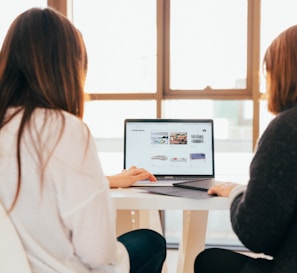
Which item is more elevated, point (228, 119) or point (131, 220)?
point (228, 119)

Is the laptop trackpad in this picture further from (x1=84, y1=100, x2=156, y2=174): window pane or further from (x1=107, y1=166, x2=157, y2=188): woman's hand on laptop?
(x1=84, y1=100, x2=156, y2=174): window pane

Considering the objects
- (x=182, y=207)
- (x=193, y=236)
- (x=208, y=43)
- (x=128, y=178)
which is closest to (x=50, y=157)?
(x=182, y=207)

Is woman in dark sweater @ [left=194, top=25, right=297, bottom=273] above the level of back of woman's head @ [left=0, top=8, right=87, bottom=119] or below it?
below

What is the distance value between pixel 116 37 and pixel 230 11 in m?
0.81

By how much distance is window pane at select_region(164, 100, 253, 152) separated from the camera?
3.06 metres

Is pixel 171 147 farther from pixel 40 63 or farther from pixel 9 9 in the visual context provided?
pixel 9 9

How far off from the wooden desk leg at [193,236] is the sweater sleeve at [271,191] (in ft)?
2.85

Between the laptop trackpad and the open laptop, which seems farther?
the open laptop

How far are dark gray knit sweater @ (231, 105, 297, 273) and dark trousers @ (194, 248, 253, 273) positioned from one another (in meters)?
0.20

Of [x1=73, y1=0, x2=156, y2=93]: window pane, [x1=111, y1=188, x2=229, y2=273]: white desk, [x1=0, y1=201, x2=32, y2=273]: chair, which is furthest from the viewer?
[x1=73, y1=0, x2=156, y2=93]: window pane

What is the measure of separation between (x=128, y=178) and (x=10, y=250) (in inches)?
29.8

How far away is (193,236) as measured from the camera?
1.97m

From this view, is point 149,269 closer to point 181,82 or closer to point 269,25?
point 181,82

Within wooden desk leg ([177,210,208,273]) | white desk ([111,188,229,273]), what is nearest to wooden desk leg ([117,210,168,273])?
white desk ([111,188,229,273])
